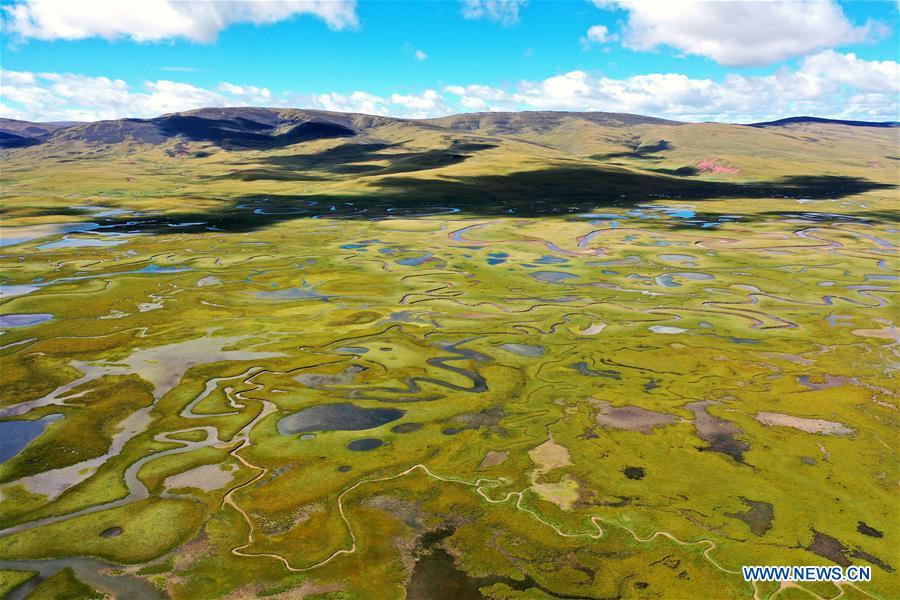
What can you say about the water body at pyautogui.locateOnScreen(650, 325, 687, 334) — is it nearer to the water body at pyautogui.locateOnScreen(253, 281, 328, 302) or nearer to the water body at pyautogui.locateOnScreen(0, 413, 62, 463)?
the water body at pyautogui.locateOnScreen(253, 281, 328, 302)

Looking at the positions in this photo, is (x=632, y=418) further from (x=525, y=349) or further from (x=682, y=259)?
(x=682, y=259)

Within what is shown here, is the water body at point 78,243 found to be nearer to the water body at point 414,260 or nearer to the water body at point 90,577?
the water body at point 414,260

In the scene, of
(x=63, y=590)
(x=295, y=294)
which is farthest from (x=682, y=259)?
(x=63, y=590)

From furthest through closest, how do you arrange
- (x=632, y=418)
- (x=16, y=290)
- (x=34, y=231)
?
1. (x=34, y=231)
2. (x=16, y=290)
3. (x=632, y=418)

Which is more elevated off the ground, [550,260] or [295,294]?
[550,260]

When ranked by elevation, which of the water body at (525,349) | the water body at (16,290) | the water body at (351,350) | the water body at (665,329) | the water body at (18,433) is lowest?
the water body at (18,433)

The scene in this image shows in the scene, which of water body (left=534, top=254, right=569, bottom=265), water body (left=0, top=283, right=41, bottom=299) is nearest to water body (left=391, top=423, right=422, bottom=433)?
water body (left=534, top=254, right=569, bottom=265)

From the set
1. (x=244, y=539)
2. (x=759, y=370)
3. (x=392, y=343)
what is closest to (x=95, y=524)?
(x=244, y=539)

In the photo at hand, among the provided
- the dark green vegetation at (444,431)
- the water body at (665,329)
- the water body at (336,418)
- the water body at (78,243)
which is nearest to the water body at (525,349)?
the dark green vegetation at (444,431)
